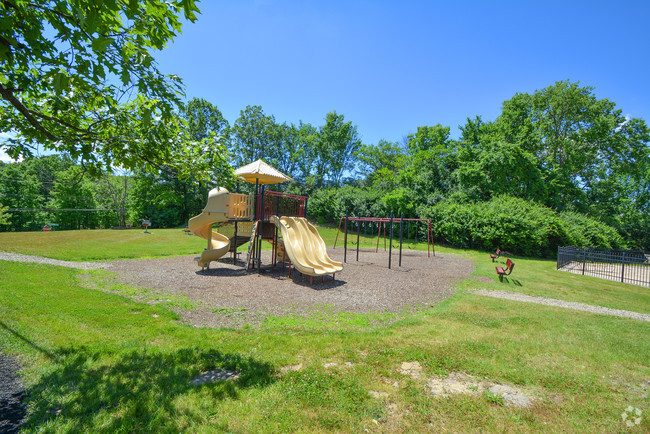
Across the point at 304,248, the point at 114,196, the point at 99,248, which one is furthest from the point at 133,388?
the point at 114,196

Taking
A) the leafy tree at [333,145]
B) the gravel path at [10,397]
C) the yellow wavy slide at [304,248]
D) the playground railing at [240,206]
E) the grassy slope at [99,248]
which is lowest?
the grassy slope at [99,248]

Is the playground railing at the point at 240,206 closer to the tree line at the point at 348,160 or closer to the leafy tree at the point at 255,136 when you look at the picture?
the tree line at the point at 348,160

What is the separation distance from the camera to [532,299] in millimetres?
9492

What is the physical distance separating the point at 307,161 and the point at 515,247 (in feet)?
130

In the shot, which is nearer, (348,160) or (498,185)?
(498,185)

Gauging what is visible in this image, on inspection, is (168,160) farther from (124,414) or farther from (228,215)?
(228,215)

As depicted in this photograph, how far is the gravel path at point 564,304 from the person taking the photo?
805 cm

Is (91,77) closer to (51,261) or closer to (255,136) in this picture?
(51,261)

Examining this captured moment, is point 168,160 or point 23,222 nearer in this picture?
point 168,160

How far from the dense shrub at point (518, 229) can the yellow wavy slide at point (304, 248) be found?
17735mm

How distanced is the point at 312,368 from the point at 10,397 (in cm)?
341

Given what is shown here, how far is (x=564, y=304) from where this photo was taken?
895 cm

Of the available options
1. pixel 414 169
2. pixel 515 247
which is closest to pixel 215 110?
pixel 414 169

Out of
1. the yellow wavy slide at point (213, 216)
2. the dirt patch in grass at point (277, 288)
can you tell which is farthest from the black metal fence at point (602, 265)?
the yellow wavy slide at point (213, 216)
